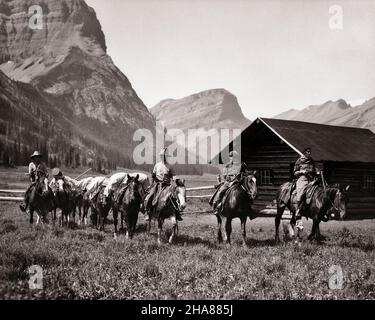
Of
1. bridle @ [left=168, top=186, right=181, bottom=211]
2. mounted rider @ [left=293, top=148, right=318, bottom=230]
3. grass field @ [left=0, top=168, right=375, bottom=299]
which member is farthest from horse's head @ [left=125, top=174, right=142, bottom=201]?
mounted rider @ [left=293, top=148, right=318, bottom=230]

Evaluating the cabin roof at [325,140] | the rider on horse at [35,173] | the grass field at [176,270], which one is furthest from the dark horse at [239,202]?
the cabin roof at [325,140]

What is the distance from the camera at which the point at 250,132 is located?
27344 mm

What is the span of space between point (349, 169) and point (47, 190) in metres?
18.7

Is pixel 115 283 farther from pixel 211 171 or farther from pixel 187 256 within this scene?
pixel 211 171

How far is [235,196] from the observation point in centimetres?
1358

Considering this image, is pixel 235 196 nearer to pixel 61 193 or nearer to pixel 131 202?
pixel 131 202

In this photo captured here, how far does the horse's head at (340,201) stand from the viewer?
12.3 m

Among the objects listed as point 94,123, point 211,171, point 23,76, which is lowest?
point 211,171

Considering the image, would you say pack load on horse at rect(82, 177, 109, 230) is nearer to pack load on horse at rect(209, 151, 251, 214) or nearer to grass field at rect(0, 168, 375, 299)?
grass field at rect(0, 168, 375, 299)

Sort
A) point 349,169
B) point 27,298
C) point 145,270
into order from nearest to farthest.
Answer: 1. point 27,298
2. point 145,270
3. point 349,169

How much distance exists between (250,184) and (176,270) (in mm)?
5462

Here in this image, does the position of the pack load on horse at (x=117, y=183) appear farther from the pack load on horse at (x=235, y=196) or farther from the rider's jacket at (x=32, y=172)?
the rider's jacket at (x=32, y=172)

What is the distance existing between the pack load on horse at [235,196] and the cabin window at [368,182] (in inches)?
642

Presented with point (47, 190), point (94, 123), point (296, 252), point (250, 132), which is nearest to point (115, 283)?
point (296, 252)
